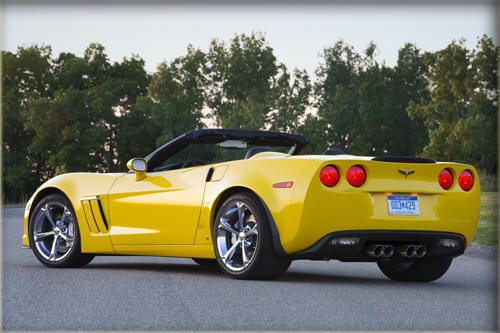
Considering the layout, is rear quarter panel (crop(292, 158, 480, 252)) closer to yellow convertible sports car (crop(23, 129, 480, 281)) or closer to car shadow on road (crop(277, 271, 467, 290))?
yellow convertible sports car (crop(23, 129, 480, 281))

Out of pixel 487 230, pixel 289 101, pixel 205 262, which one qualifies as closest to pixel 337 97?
pixel 289 101

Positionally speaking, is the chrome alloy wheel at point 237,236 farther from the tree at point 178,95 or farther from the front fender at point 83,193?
the tree at point 178,95

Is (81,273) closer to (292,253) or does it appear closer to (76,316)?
(292,253)

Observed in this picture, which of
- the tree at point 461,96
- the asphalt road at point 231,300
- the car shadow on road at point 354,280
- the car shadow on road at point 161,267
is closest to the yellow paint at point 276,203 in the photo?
the asphalt road at point 231,300

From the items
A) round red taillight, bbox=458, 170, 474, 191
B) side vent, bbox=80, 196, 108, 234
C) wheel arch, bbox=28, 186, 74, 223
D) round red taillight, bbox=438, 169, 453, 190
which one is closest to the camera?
round red taillight, bbox=438, 169, 453, 190

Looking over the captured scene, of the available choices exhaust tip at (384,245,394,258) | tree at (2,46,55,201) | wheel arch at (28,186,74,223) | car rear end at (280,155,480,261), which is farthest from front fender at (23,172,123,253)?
tree at (2,46,55,201)

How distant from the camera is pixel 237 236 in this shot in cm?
827

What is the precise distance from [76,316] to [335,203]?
2461mm

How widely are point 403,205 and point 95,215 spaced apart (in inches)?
130

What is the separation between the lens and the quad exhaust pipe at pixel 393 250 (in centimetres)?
797

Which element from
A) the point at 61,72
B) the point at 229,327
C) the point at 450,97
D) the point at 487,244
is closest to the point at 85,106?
the point at 61,72

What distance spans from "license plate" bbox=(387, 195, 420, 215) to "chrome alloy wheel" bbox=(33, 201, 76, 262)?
11.6 ft

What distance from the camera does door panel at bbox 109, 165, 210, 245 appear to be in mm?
8789

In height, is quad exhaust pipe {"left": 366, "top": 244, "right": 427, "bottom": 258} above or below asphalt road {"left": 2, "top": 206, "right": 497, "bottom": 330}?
above
